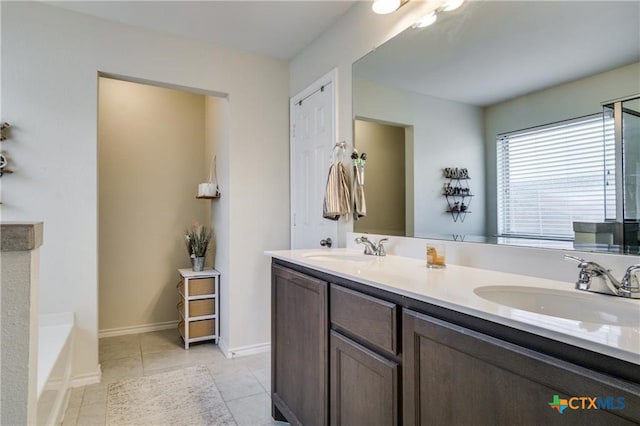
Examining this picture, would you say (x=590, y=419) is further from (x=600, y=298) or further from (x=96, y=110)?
(x=96, y=110)

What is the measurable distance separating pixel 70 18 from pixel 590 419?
336cm

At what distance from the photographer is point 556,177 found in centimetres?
129

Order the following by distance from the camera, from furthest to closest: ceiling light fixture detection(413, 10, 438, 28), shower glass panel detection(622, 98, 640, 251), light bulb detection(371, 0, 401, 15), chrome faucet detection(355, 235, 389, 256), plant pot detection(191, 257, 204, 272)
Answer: plant pot detection(191, 257, 204, 272) < chrome faucet detection(355, 235, 389, 256) < light bulb detection(371, 0, 401, 15) < ceiling light fixture detection(413, 10, 438, 28) < shower glass panel detection(622, 98, 640, 251)

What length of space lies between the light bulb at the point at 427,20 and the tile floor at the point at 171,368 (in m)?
2.33

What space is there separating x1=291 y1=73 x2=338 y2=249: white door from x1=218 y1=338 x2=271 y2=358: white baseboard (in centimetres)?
91

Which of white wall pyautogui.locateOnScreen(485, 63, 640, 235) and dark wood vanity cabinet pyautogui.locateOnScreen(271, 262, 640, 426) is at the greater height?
white wall pyautogui.locateOnScreen(485, 63, 640, 235)

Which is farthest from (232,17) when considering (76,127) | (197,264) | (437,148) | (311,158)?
(197,264)

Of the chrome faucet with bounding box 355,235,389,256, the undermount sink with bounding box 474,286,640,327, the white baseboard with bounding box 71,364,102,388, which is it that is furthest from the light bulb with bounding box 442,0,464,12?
the white baseboard with bounding box 71,364,102,388

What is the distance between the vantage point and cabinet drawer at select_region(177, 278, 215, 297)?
302 centimetres

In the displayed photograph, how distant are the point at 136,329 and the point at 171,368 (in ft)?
3.49

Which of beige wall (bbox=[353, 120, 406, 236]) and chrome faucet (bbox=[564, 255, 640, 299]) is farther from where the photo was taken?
beige wall (bbox=[353, 120, 406, 236])

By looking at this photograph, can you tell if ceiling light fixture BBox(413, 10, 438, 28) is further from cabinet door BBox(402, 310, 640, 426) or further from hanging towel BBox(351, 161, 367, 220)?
cabinet door BBox(402, 310, 640, 426)

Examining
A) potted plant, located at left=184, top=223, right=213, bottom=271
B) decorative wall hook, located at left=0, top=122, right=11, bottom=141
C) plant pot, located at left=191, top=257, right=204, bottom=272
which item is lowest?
plant pot, located at left=191, top=257, right=204, bottom=272

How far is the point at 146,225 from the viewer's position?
3502mm
